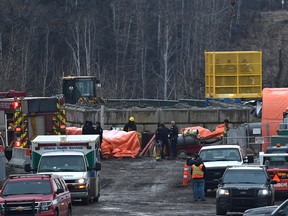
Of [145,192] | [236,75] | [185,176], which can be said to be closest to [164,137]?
[185,176]

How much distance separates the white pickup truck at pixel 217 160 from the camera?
3991 cm

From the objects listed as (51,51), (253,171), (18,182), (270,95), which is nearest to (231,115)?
(270,95)

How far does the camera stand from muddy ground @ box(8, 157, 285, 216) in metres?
34.8

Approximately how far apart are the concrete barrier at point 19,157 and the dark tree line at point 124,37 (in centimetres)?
5693

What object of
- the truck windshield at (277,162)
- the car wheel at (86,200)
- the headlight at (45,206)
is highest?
the headlight at (45,206)

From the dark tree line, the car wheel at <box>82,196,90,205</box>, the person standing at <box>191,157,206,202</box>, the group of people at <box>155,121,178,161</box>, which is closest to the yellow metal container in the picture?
the group of people at <box>155,121,178,161</box>

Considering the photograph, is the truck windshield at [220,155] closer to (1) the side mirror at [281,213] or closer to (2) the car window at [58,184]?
(2) the car window at [58,184]

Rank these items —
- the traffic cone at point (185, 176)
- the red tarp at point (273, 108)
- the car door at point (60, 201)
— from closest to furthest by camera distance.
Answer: the car door at point (60, 201), the traffic cone at point (185, 176), the red tarp at point (273, 108)

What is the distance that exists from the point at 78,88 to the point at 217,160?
32604 mm

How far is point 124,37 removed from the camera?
386ft

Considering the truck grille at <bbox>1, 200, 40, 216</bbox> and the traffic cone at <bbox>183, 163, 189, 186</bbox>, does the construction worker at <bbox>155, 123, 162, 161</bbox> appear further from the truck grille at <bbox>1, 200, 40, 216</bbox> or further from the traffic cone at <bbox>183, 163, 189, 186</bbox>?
the truck grille at <bbox>1, 200, 40, 216</bbox>

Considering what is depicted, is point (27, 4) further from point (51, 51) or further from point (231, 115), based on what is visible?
point (231, 115)

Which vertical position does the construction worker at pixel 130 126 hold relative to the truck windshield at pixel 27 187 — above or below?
below

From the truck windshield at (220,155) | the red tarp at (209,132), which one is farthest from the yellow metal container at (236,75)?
the truck windshield at (220,155)
